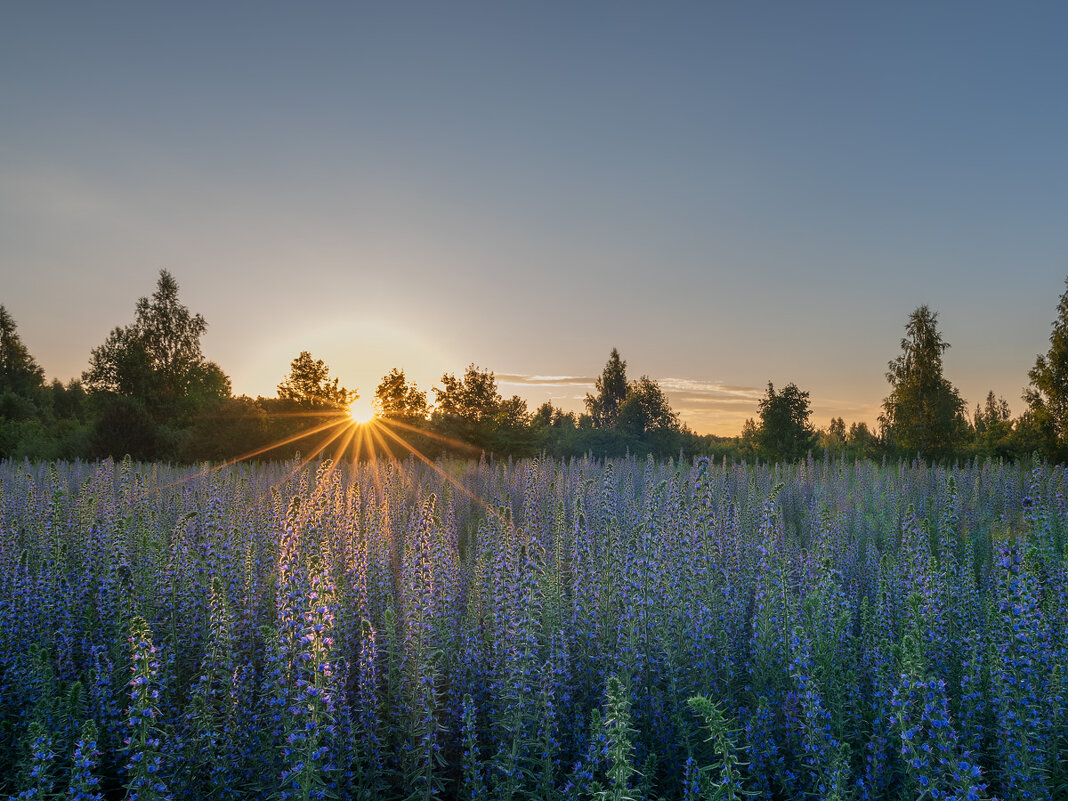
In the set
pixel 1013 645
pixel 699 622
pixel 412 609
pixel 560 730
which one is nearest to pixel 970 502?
pixel 1013 645

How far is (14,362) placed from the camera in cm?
5012

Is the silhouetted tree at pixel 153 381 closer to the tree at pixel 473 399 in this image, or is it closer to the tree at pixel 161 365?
the tree at pixel 161 365

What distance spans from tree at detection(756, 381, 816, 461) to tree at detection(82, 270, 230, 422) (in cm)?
3901

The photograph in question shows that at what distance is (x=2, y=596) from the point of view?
19.2 ft

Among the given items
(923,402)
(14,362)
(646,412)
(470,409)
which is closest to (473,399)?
(470,409)

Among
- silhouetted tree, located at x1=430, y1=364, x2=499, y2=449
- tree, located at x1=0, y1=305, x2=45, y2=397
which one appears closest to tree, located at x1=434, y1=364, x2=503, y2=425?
silhouetted tree, located at x1=430, y1=364, x2=499, y2=449

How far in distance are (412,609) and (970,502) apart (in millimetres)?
14307

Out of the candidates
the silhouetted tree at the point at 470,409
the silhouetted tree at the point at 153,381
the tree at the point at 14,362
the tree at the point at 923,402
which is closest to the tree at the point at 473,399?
the silhouetted tree at the point at 470,409

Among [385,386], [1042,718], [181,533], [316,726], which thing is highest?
[385,386]

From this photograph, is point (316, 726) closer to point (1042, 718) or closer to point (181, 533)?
point (181, 533)

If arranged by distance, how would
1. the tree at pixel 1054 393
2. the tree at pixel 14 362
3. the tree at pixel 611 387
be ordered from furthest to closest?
the tree at pixel 611 387 → the tree at pixel 14 362 → the tree at pixel 1054 393

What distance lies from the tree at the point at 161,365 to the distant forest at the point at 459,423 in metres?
0.19

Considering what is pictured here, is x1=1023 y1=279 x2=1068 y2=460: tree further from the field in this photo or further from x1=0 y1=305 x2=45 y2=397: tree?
x1=0 y1=305 x2=45 y2=397: tree

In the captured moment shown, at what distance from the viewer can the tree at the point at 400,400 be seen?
37.9 meters
